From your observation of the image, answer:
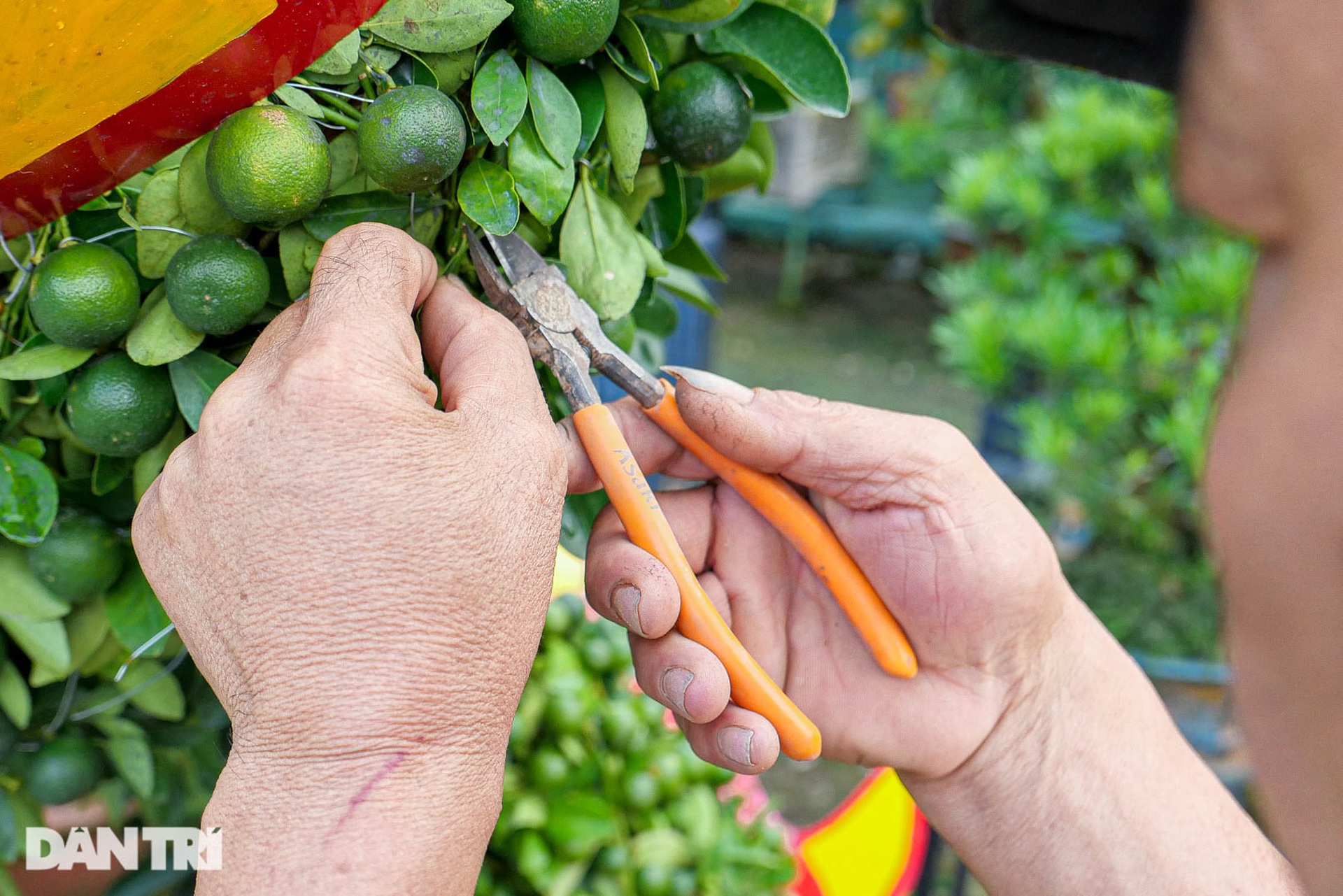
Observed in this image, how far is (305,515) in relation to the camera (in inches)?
25.0

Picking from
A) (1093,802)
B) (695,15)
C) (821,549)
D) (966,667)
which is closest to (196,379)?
(695,15)

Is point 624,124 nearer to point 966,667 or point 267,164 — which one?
point 267,164

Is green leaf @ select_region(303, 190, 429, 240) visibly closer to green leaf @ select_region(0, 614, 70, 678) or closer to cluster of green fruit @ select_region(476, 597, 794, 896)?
green leaf @ select_region(0, 614, 70, 678)

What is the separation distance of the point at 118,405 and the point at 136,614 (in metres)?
0.24

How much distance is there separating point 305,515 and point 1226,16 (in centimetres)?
59

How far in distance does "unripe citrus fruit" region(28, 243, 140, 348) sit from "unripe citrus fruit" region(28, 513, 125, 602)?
19 centimetres

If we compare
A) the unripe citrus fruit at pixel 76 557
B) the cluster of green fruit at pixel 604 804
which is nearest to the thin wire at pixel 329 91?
the unripe citrus fruit at pixel 76 557

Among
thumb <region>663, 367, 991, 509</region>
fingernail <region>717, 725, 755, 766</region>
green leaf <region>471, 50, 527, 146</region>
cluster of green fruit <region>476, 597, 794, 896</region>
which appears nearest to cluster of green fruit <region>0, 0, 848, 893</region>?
green leaf <region>471, 50, 527, 146</region>

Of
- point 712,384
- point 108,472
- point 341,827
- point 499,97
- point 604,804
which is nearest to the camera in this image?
point 341,827

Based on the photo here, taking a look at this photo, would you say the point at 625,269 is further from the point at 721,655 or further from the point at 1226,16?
the point at 1226,16

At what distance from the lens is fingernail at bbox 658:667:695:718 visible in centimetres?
87

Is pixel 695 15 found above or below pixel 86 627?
above

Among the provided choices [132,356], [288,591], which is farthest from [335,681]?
[132,356]

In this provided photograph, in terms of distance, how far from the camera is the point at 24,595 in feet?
2.88
